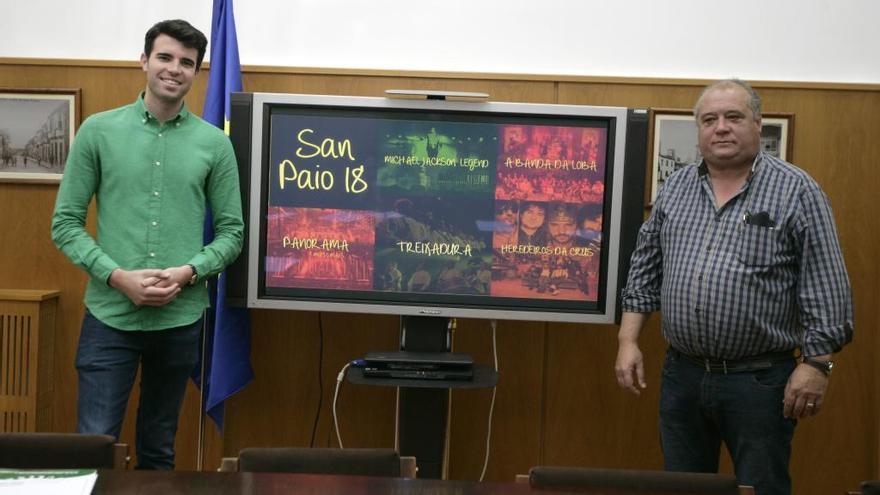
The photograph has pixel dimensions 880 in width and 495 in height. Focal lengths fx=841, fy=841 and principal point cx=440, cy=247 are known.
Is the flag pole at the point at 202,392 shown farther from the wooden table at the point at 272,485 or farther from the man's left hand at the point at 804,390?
the man's left hand at the point at 804,390

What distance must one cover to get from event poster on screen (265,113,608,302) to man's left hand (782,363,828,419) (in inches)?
38.3

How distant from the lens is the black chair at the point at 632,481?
1747 mm

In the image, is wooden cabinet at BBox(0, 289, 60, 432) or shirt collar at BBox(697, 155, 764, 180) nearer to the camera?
shirt collar at BBox(697, 155, 764, 180)

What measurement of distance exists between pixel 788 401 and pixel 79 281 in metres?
2.90

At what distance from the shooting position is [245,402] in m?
3.74

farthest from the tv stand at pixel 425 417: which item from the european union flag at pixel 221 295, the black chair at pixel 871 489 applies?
the black chair at pixel 871 489

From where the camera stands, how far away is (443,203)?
3.28 m

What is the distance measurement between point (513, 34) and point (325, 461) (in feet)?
7.61

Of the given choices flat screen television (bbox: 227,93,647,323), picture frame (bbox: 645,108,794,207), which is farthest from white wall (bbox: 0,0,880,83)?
flat screen television (bbox: 227,93,647,323)

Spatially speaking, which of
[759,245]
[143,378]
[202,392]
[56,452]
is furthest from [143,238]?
[759,245]

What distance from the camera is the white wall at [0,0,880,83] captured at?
11.8 ft

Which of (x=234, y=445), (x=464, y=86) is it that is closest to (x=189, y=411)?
(x=234, y=445)

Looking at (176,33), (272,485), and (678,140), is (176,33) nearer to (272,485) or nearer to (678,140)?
(272,485)

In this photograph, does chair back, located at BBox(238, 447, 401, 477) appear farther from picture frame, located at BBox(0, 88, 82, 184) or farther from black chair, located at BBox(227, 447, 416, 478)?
picture frame, located at BBox(0, 88, 82, 184)
